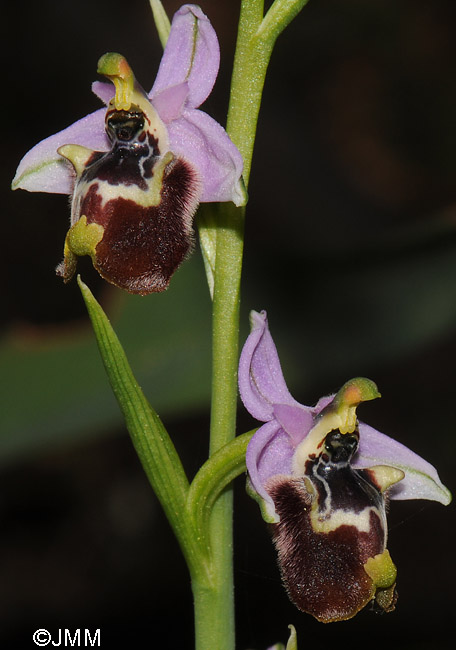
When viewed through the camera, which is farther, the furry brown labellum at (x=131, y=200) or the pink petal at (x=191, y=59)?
the pink petal at (x=191, y=59)

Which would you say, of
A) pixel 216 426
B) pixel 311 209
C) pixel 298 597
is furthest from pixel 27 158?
pixel 311 209

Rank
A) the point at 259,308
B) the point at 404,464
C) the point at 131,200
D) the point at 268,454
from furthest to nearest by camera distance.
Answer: the point at 259,308, the point at 404,464, the point at 268,454, the point at 131,200

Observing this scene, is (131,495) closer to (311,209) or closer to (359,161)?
(311,209)

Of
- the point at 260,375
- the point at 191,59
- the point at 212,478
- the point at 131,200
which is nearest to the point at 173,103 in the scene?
the point at 191,59

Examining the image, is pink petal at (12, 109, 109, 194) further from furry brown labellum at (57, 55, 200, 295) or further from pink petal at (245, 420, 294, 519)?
pink petal at (245, 420, 294, 519)

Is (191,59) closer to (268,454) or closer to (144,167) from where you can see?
(144,167)

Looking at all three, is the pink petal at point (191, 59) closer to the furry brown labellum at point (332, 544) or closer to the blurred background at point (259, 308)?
the blurred background at point (259, 308)

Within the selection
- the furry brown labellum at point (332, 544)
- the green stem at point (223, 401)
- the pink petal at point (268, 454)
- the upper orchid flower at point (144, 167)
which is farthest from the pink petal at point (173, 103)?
the furry brown labellum at point (332, 544)
